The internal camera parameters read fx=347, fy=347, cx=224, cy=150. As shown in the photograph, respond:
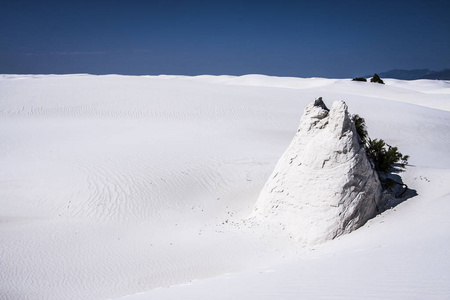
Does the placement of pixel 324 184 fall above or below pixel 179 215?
above

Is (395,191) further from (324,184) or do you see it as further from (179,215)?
(179,215)

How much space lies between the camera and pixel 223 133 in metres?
20.1

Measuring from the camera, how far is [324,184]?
8586 mm

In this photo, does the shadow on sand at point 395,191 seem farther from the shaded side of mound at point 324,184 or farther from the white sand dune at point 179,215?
the shaded side of mound at point 324,184

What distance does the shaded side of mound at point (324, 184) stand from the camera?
8.20 metres

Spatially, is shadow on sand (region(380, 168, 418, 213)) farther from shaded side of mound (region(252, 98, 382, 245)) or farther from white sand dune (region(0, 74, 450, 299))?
shaded side of mound (region(252, 98, 382, 245))

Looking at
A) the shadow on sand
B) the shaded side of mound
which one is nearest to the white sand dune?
the shadow on sand

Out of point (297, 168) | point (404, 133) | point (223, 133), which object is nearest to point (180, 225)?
point (297, 168)

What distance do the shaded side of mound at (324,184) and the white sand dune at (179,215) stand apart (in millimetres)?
431

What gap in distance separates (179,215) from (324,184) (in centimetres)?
480

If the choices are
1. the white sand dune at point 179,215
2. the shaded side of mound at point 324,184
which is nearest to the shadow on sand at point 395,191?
the white sand dune at point 179,215

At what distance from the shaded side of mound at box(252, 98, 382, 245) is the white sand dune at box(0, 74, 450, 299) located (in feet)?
1.41

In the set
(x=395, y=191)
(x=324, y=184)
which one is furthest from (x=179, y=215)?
(x=395, y=191)

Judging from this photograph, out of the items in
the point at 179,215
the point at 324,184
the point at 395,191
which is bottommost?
the point at 179,215
